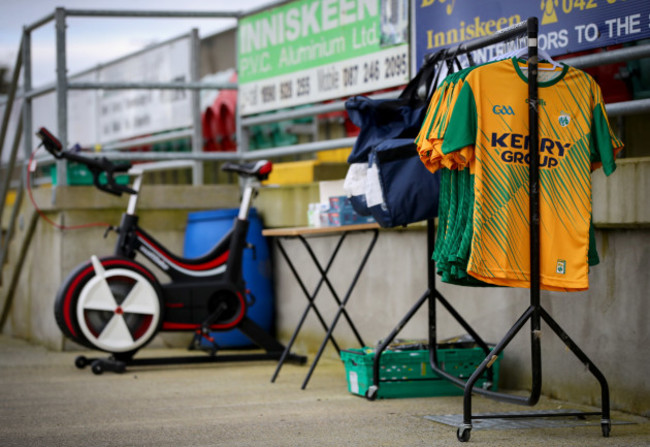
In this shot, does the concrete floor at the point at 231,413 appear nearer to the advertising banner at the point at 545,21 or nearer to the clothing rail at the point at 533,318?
the clothing rail at the point at 533,318

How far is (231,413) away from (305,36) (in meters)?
3.82

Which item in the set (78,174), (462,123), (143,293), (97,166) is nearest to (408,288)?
(143,293)

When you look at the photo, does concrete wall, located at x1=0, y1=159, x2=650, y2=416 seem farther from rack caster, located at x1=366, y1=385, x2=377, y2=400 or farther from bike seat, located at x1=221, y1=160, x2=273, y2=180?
rack caster, located at x1=366, y1=385, x2=377, y2=400

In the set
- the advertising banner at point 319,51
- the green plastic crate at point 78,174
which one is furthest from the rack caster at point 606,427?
the green plastic crate at point 78,174

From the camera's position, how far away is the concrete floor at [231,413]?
16.0 feet

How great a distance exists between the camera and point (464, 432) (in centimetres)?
475

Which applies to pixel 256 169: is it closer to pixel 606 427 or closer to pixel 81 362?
pixel 81 362

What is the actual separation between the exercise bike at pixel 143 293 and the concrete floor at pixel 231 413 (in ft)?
0.77

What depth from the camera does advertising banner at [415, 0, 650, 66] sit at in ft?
18.8

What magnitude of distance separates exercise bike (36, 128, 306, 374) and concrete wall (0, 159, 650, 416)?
2.18ft

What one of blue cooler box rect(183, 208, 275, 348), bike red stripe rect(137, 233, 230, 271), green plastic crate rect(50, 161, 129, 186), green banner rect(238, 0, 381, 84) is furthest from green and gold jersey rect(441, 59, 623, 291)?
green plastic crate rect(50, 161, 129, 186)

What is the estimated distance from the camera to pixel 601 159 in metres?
4.93

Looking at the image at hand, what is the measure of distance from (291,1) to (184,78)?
1.71 meters

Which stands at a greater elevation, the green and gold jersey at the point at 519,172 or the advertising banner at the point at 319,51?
the advertising banner at the point at 319,51
